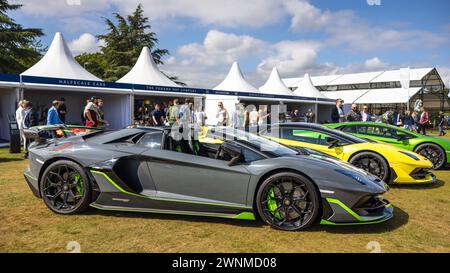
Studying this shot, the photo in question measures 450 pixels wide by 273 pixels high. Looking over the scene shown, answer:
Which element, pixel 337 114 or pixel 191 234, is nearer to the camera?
pixel 191 234

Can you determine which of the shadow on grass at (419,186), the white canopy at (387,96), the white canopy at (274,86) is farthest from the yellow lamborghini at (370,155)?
the white canopy at (387,96)

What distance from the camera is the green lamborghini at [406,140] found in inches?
314

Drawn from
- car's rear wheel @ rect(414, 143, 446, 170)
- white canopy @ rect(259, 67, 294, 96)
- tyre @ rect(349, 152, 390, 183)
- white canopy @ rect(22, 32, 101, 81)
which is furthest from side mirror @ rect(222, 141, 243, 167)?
white canopy @ rect(259, 67, 294, 96)

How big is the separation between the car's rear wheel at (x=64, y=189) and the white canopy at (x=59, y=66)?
38.7ft

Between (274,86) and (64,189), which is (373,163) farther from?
(274,86)

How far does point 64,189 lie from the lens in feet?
13.6

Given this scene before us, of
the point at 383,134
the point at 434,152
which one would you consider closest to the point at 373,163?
the point at 383,134

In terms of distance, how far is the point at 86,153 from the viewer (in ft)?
13.5

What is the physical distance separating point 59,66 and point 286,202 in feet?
48.4

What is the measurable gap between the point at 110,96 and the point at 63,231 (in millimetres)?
13993

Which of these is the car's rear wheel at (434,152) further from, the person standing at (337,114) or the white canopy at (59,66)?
the white canopy at (59,66)

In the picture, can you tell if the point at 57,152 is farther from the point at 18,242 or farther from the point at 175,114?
the point at 175,114
